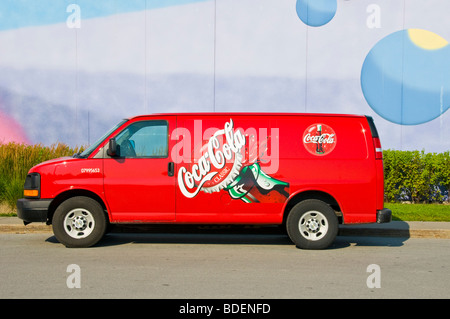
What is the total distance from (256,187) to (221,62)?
302 inches

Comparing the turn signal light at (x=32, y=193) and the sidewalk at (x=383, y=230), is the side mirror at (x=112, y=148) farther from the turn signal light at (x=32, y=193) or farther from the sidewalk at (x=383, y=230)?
the sidewalk at (x=383, y=230)

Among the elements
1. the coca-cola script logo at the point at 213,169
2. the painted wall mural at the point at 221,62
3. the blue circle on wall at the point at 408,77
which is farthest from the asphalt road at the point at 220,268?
the painted wall mural at the point at 221,62

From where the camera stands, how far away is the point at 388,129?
15016 millimetres

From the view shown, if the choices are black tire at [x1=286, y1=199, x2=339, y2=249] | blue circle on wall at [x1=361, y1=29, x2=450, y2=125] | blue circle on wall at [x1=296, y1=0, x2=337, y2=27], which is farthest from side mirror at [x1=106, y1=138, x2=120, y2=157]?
blue circle on wall at [x1=361, y1=29, x2=450, y2=125]

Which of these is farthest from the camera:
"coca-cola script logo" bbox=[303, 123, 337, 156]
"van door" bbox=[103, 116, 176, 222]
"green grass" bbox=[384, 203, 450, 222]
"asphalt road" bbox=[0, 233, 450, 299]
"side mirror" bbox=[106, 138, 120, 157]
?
"green grass" bbox=[384, 203, 450, 222]

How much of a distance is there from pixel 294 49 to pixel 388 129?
11.0 feet

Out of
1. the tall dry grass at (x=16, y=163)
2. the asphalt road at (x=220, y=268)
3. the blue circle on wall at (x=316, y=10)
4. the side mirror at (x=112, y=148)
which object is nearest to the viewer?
the asphalt road at (x=220, y=268)

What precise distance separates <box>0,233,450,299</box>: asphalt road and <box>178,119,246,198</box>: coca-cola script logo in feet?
3.09

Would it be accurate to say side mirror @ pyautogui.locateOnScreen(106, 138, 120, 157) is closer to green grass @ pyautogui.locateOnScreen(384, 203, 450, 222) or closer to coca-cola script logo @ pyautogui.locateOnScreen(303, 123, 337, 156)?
coca-cola script logo @ pyautogui.locateOnScreen(303, 123, 337, 156)

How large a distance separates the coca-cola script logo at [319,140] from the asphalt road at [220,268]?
1509 mm

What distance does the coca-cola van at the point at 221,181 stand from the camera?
321 inches

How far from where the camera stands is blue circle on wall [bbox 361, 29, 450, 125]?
14648 millimetres

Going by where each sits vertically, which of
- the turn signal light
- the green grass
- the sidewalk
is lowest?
the sidewalk
